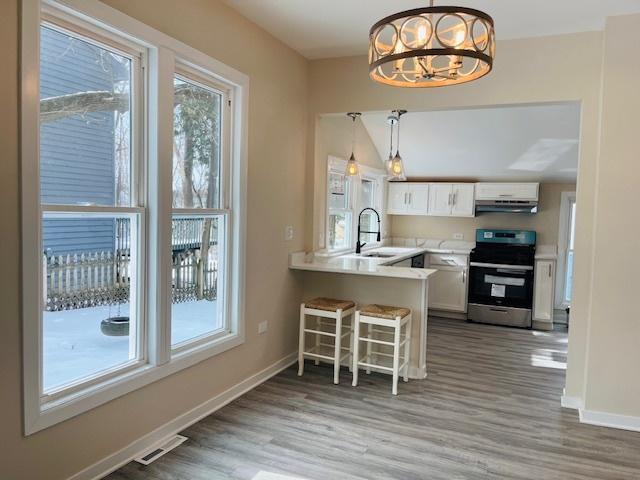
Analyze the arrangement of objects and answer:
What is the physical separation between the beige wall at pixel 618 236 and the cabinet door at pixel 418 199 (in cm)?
346

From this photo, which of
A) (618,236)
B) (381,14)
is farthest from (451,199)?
(381,14)

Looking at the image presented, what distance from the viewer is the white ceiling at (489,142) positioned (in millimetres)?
5070

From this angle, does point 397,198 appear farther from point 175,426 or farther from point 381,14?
point 175,426

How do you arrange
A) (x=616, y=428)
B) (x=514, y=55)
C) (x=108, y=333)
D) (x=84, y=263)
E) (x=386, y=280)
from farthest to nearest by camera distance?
(x=386, y=280), (x=514, y=55), (x=616, y=428), (x=108, y=333), (x=84, y=263)

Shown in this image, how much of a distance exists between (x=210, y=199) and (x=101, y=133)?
927mm

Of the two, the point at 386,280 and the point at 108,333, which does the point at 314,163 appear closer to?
the point at 386,280

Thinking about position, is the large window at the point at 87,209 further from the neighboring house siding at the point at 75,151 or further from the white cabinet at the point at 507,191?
the white cabinet at the point at 507,191

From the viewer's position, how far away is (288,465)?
8.52 feet

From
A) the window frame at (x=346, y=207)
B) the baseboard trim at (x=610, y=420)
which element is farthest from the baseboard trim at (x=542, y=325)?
the baseboard trim at (x=610, y=420)

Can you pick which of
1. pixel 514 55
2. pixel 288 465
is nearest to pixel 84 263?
pixel 288 465

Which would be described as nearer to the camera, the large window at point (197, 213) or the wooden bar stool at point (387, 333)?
the large window at point (197, 213)

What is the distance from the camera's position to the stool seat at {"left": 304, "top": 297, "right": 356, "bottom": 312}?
12.9ft

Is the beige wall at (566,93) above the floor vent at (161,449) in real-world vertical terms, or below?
above

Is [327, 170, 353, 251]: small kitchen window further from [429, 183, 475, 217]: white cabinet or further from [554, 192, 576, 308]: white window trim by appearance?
[554, 192, 576, 308]: white window trim
